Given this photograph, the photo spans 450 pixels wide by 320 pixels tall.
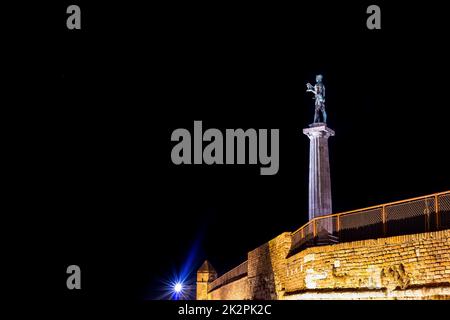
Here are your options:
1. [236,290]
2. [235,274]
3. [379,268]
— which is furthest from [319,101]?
[235,274]

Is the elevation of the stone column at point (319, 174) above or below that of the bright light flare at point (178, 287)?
above

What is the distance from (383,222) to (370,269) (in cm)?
128

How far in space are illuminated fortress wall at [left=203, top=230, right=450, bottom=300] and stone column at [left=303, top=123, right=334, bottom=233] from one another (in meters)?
2.53

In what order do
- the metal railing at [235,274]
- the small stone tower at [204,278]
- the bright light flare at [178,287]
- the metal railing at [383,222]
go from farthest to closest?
the bright light flare at [178,287], the small stone tower at [204,278], the metal railing at [235,274], the metal railing at [383,222]

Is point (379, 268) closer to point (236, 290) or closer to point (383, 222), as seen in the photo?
point (383, 222)

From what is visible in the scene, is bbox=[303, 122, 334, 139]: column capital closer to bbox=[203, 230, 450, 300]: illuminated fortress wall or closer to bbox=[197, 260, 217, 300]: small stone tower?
bbox=[203, 230, 450, 300]: illuminated fortress wall

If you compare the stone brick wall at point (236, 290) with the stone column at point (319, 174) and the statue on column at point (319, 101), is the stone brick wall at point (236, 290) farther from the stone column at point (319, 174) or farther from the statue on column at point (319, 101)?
the statue on column at point (319, 101)

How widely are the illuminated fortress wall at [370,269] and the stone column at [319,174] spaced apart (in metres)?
2.53

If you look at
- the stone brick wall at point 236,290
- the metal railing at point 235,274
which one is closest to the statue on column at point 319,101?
the stone brick wall at point 236,290

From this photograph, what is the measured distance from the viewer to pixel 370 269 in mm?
15172

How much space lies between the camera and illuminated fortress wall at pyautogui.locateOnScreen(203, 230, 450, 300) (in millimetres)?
13234

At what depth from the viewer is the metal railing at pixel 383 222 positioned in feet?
45.9
